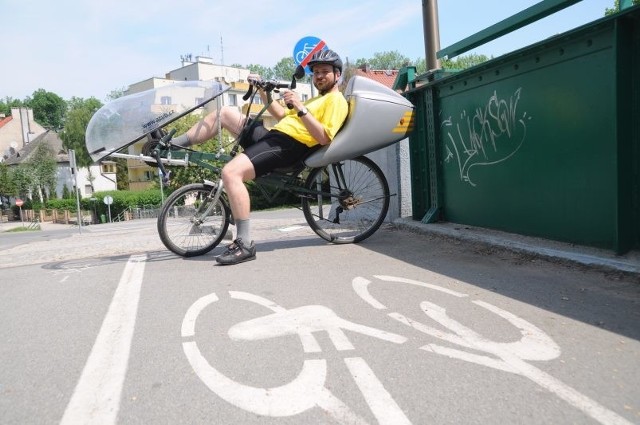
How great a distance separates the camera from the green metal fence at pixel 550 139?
12.3 ft

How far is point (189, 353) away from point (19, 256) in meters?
5.24

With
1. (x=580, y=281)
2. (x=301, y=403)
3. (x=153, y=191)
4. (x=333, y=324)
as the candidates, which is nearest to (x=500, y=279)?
(x=580, y=281)

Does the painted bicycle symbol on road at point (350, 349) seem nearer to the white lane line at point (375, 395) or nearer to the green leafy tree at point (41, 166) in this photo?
the white lane line at point (375, 395)

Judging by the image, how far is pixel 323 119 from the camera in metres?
4.81

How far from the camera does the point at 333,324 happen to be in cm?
284

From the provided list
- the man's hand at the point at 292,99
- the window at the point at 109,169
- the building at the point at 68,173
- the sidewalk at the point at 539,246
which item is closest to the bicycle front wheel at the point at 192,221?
the man's hand at the point at 292,99

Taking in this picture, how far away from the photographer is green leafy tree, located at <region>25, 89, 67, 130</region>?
105375mm

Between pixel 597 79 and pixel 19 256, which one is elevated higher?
pixel 597 79

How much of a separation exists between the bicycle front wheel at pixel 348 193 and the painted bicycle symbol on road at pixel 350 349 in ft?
6.59

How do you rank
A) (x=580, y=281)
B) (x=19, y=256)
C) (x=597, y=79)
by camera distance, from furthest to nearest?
(x=19, y=256) → (x=597, y=79) → (x=580, y=281)

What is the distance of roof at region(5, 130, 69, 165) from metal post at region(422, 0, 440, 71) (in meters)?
69.0

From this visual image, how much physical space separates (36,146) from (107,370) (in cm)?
7662

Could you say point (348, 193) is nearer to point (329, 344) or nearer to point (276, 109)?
point (276, 109)

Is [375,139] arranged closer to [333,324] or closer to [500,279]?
[500,279]
